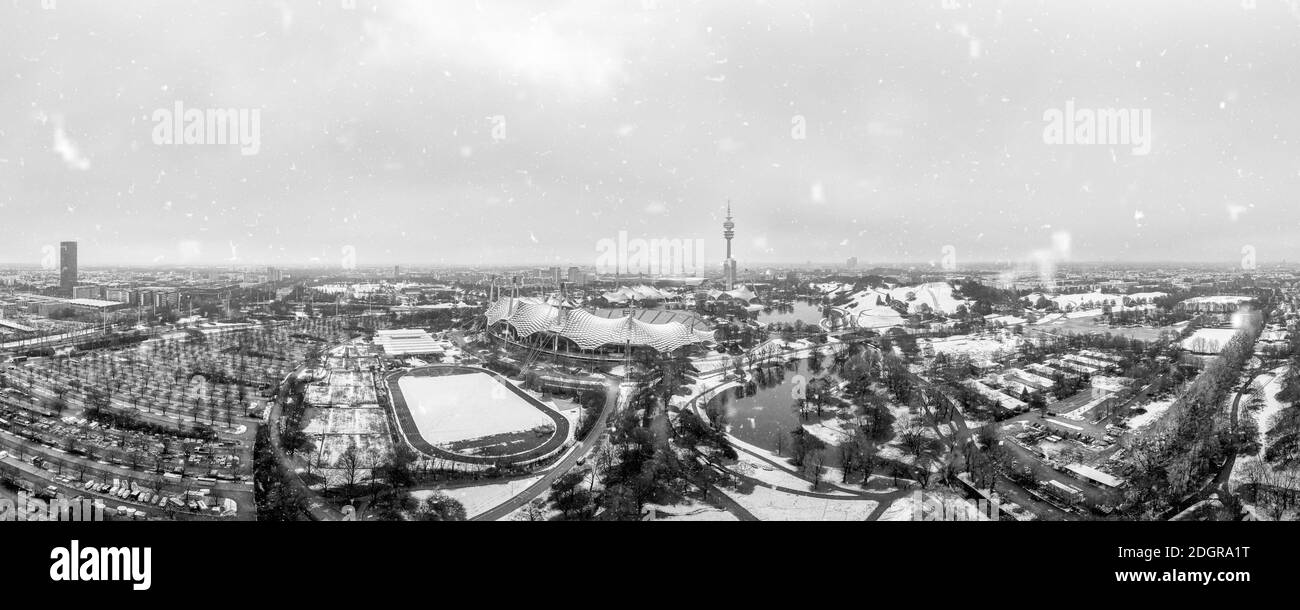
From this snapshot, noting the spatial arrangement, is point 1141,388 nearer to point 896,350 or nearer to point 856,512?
point 896,350

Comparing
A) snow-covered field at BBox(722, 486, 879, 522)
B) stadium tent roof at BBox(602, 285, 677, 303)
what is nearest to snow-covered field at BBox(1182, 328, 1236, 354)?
snow-covered field at BBox(722, 486, 879, 522)

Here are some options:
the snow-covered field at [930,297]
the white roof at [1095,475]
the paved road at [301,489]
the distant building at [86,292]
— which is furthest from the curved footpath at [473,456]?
the snow-covered field at [930,297]

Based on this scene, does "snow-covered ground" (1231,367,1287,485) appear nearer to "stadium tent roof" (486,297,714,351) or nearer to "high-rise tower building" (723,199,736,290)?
"stadium tent roof" (486,297,714,351)

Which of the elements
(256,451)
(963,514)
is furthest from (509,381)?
(963,514)

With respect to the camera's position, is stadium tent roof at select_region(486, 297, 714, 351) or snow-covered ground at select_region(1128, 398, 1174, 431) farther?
stadium tent roof at select_region(486, 297, 714, 351)

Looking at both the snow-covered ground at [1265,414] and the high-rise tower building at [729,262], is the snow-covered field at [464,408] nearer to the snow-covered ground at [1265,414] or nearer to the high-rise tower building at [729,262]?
the snow-covered ground at [1265,414]
